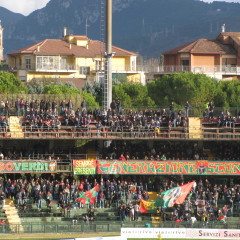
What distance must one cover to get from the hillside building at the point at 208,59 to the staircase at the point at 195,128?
55.6m

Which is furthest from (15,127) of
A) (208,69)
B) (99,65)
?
(208,69)

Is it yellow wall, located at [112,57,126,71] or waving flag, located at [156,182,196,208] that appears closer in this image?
waving flag, located at [156,182,196,208]

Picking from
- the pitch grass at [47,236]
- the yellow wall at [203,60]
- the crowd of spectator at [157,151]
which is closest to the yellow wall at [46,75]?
the yellow wall at [203,60]

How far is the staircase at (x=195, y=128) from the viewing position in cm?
5662

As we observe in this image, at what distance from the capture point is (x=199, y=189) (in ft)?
176

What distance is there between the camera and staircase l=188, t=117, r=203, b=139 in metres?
56.6

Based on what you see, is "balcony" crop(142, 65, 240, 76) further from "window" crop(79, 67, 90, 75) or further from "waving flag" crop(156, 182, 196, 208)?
"waving flag" crop(156, 182, 196, 208)

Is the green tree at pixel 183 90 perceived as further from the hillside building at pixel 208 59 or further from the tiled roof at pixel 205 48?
the tiled roof at pixel 205 48

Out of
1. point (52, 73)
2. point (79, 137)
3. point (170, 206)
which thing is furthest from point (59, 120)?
point (52, 73)

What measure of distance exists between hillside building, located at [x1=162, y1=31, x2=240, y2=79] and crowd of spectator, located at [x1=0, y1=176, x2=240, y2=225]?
6077 cm

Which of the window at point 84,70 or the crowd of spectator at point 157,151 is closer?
the crowd of spectator at point 157,151

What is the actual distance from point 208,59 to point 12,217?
243 feet

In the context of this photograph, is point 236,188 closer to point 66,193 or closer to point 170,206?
point 170,206

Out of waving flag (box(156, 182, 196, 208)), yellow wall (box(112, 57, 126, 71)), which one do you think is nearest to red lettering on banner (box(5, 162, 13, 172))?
waving flag (box(156, 182, 196, 208))
